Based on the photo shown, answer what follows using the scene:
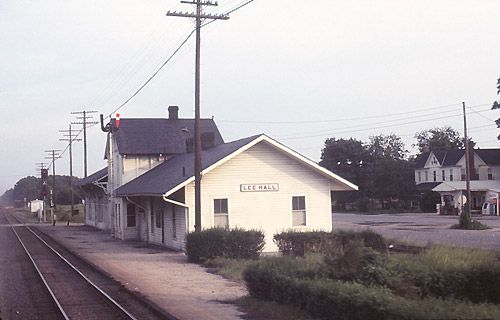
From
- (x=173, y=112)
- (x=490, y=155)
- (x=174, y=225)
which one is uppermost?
(x=173, y=112)

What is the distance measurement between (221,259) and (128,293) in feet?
20.1

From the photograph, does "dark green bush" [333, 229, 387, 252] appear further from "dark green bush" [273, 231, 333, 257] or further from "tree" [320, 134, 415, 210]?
"tree" [320, 134, 415, 210]

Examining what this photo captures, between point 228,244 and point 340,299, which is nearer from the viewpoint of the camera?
point 340,299

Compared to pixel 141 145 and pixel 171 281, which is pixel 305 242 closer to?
pixel 171 281

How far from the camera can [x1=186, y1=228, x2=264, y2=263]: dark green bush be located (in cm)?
2347

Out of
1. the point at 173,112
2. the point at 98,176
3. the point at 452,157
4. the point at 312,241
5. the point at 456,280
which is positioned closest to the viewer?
the point at 456,280

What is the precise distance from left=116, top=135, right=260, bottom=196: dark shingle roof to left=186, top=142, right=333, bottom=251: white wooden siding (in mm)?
689

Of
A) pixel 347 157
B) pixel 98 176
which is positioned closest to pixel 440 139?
pixel 347 157

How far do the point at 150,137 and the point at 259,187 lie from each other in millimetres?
13879

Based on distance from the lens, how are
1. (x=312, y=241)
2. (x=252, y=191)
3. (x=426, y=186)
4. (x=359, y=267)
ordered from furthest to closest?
(x=426, y=186) < (x=252, y=191) < (x=312, y=241) < (x=359, y=267)

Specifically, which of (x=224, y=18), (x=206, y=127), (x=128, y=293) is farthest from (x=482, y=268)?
(x=206, y=127)

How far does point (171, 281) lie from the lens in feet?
62.5

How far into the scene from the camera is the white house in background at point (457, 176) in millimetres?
67250

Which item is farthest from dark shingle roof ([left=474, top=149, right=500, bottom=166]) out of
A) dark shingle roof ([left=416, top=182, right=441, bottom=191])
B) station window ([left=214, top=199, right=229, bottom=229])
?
station window ([left=214, top=199, right=229, bottom=229])
